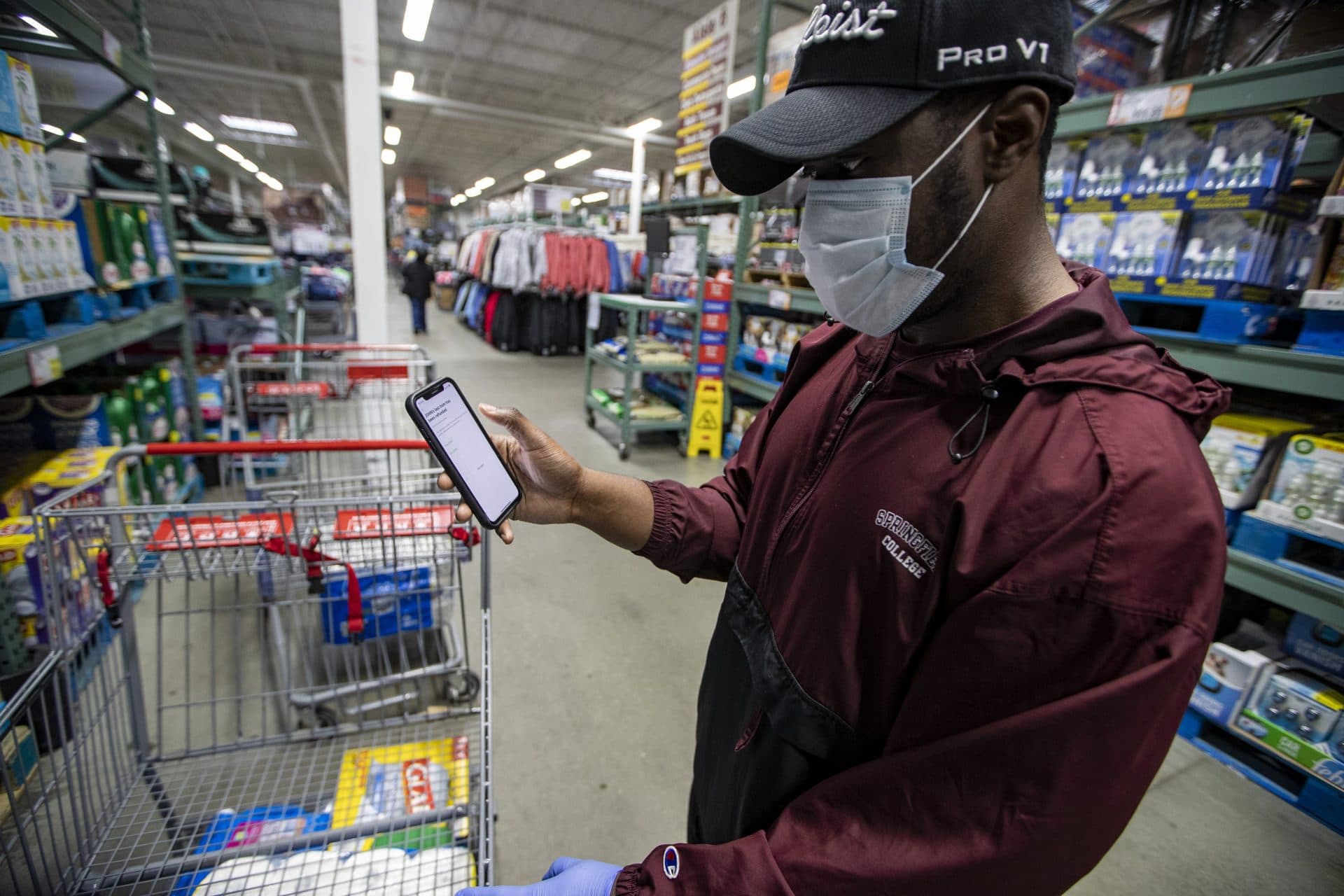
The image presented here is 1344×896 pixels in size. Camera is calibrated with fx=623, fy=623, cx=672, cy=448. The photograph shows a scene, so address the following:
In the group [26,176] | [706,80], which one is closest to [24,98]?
[26,176]

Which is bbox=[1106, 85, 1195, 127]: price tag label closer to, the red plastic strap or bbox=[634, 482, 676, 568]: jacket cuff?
bbox=[634, 482, 676, 568]: jacket cuff

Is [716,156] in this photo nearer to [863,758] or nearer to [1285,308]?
[863,758]

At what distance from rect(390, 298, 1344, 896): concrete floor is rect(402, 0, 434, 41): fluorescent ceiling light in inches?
282

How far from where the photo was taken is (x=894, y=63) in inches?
27.3

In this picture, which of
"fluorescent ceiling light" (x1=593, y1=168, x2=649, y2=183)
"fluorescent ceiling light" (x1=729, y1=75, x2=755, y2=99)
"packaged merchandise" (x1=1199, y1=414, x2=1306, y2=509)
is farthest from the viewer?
"fluorescent ceiling light" (x1=593, y1=168, x2=649, y2=183)

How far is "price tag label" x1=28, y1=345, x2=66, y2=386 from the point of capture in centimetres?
193

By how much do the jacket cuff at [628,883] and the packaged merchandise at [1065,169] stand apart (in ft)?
9.64

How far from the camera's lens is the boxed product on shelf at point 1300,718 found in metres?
2.02

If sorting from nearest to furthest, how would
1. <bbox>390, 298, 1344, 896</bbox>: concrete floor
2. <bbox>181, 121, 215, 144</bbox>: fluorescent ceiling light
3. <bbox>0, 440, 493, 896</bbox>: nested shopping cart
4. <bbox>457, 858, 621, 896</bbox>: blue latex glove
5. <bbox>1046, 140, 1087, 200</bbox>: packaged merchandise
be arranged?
<bbox>457, 858, 621, 896</bbox>: blue latex glove → <bbox>0, 440, 493, 896</bbox>: nested shopping cart → <bbox>390, 298, 1344, 896</bbox>: concrete floor → <bbox>1046, 140, 1087, 200</bbox>: packaged merchandise → <bbox>181, 121, 215, 144</bbox>: fluorescent ceiling light

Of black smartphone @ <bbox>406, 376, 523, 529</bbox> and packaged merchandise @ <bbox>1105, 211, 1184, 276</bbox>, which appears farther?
packaged merchandise @ <bbox>1105, 211, 1184, 276</bbox>

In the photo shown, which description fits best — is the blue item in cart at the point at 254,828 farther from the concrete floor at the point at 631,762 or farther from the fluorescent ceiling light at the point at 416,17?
the fluorescent ceiling light at the point at 416,17

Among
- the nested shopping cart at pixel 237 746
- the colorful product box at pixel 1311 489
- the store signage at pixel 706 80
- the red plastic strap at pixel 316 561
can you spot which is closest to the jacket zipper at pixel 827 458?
the nested shopping cart at pixel 237 746

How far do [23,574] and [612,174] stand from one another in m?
23.5

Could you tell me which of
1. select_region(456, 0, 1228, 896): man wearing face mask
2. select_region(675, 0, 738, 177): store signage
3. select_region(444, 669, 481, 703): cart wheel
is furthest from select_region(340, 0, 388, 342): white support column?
select_region(456, 0, 1228, 896): man wearing face mask
